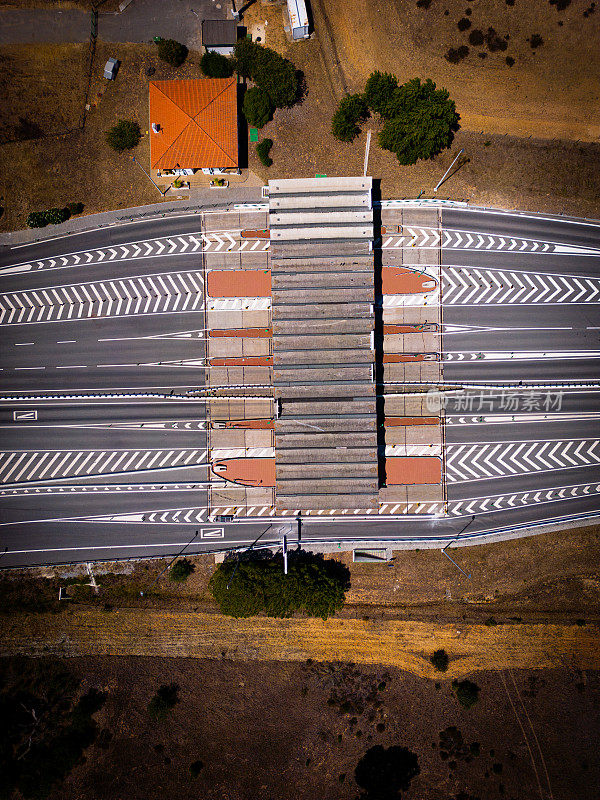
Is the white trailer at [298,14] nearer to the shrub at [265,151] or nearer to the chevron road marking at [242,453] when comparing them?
the shrub at [265,151]

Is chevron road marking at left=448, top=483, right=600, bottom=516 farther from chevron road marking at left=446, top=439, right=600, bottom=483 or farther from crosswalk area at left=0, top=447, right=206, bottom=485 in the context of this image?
crosswalk area at left=0, top=447, right=206, bottom=485

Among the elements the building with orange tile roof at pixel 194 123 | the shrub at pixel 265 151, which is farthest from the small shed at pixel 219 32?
the shrub at pixel 265 151

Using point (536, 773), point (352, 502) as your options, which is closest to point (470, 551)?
point (352, 502)

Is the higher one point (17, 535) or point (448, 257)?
point (448, 257)

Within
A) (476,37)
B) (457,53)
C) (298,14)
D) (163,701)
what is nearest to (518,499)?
(163,701)

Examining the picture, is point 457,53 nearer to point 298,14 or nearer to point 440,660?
point 298,14

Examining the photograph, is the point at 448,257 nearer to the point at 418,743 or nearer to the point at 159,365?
the point at 159,365
